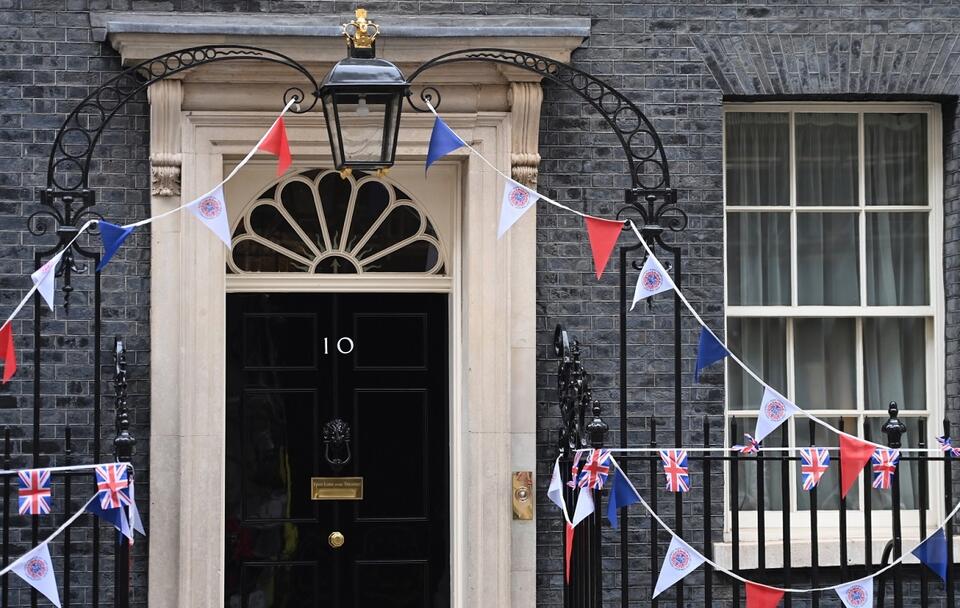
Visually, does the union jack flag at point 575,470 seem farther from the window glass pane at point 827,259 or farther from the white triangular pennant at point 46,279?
the white triangular pennant at point 46,279

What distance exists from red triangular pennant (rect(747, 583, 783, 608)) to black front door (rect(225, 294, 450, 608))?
191cm

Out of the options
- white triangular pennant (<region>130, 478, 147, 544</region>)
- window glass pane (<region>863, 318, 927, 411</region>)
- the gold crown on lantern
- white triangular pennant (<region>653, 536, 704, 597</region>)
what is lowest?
white triangular pennant (<region>653, 536, 704, 597</region>)

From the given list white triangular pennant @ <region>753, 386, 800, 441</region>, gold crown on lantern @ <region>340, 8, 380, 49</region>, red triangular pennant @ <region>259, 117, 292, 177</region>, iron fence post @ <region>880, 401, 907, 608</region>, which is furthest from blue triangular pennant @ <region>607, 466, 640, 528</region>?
gold crown on lantern @ <region>340, 8, 380, 49</region>

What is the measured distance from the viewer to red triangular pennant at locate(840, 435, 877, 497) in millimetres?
6309

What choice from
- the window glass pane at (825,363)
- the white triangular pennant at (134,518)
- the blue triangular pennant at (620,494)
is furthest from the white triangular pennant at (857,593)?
the white triangular pennant at (134,518)

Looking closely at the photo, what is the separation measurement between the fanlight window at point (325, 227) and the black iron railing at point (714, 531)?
3.97 ft

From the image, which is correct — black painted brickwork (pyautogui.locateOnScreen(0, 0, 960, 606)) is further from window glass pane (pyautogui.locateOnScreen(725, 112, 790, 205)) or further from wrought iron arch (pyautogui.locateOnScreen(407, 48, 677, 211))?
window glass pane (pyautogui.locateOnScreen(725, 112, 790, 205))

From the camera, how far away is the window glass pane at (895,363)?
780 cm

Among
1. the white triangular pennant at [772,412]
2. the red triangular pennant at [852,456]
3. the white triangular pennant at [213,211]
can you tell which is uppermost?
the white triangular pennant at [213,211]

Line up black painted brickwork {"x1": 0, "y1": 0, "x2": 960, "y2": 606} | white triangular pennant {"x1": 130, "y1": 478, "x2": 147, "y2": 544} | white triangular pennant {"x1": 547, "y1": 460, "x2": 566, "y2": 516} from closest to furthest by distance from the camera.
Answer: white triangular pennant {"x1": 130, "y1": 478, "x2": 147, "y2": 544} → white triangular pennant {"x1": 547, "y1": 460, "x2": 566, "y2": 516} → black painted brickwork {"x1": 0, "y1": 0, "x2": 960, "y2": 606}

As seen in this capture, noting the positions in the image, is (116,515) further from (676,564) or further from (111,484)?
(676,564)

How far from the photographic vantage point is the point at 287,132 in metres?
7.23

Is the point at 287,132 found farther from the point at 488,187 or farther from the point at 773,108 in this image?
the point at 773,108

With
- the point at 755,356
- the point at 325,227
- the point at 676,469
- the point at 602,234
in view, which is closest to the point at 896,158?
the point at 755,356
